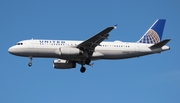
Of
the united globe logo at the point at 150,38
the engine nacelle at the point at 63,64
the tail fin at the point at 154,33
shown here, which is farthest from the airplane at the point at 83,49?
the tail fin at the point at 154,33

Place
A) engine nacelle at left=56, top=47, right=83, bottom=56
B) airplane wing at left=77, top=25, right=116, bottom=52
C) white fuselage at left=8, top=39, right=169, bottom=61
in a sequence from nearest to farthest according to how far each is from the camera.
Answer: airplane wing at left=77, top=25, right=116, bottom=52, engine nacelle at left=56, top=47, right=83, bottom=56, white fuselage at left=8, top=39, right=169, bottom=61

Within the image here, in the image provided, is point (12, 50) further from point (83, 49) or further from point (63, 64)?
point (83, 49)

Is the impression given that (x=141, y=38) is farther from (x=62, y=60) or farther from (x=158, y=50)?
(x=62, y=60)

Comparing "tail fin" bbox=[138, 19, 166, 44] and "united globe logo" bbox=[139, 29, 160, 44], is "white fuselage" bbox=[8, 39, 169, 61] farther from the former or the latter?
"tail fin" bbox=[138, 19, 166, 44]

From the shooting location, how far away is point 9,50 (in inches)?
2012

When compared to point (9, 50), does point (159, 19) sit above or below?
above

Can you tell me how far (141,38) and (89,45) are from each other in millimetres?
9504

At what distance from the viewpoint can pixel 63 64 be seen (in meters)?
54.8

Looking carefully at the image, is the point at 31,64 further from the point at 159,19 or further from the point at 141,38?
the point at 159,19

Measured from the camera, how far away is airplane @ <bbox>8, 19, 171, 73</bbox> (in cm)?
4931

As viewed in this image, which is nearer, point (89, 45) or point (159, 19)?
point (89, 45)

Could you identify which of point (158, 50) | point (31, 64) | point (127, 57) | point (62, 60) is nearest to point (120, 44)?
point (127, 57)

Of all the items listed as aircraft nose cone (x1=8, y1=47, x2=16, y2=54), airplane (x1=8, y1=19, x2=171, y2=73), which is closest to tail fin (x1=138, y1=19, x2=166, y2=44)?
airplane (x1=8, y1=19, x2=171, y2=73)

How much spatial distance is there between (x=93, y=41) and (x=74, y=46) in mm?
2686
